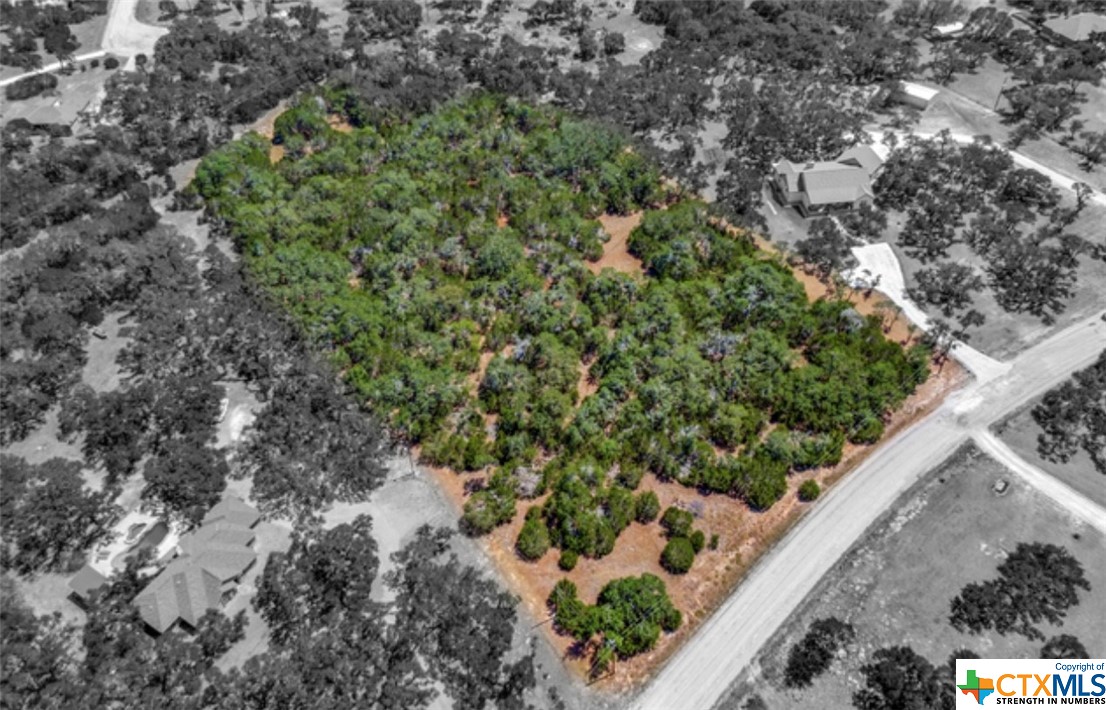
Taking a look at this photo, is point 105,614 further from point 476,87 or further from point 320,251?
point 476,87

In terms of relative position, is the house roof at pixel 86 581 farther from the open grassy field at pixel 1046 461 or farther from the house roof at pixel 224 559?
the open grassy field at pixel 1046 461

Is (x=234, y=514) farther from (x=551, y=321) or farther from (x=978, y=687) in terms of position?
(x=978, y=687)

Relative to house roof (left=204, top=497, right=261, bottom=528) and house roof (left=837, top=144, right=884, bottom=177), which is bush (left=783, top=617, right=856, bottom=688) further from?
house roof (left=837, top=144, right=884, bottom=177)

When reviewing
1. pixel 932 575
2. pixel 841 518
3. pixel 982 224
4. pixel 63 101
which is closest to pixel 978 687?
pixel 932 575

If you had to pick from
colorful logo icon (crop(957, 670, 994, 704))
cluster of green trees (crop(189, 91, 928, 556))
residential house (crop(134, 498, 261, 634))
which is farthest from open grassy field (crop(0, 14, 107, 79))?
colorful logo icon (crop(957, 670, 994, 704))

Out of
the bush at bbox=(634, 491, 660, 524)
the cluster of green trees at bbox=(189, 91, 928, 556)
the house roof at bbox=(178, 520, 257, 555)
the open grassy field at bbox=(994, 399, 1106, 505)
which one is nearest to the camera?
the house roof at bbox=(178, 520, 257, 555)
